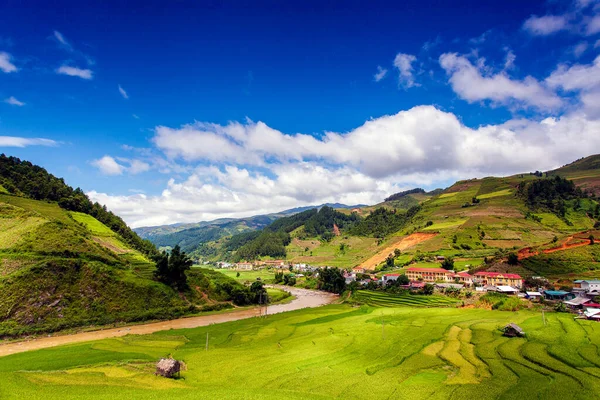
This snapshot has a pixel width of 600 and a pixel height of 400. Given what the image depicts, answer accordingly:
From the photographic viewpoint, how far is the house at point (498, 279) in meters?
75.9

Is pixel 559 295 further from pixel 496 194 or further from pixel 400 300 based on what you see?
pixel 496 194

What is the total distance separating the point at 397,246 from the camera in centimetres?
14525

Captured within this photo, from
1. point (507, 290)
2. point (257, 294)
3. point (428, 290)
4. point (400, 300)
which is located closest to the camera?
point (507, 290)

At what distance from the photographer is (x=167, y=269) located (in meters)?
70.8

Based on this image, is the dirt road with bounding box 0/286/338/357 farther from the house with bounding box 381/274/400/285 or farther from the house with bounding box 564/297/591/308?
the house with bounding box 564/297/591/308

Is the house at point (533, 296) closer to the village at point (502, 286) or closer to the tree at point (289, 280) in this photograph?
the village at point (502, 286)

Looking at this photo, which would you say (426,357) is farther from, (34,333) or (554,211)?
(554,211)

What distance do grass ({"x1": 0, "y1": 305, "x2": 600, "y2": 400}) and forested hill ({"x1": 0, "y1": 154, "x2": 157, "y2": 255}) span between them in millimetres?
78228

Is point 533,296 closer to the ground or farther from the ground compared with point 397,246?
closer to the ground

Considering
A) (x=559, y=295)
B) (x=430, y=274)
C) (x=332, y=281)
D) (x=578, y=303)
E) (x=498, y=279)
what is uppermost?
(x=430, y=274)

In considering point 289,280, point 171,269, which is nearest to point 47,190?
point 171,269

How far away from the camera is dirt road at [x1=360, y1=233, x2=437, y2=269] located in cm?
13988

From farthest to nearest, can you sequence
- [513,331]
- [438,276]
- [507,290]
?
[438,276] → [507,290] → [513,331]

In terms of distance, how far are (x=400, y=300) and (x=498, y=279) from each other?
25339 mm
